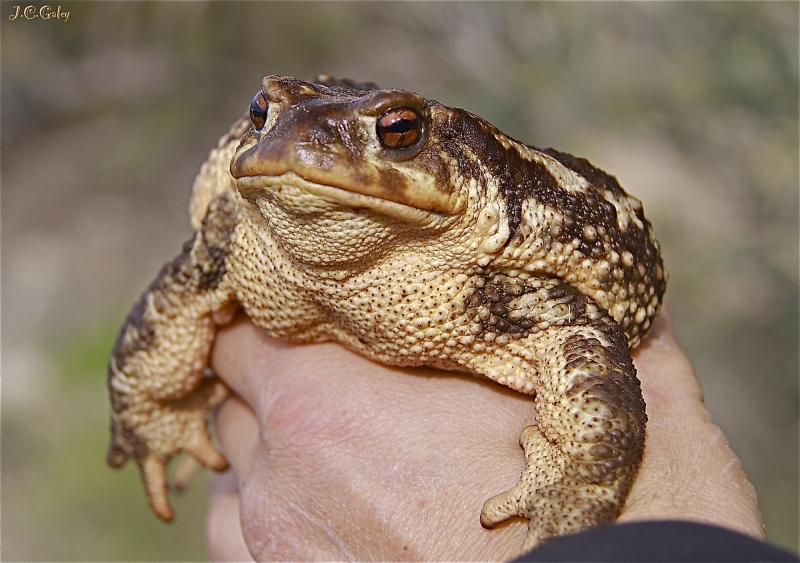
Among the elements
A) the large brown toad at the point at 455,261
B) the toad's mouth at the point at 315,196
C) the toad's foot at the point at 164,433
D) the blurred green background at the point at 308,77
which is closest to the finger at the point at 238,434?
the toad's foot at the point at 164,433

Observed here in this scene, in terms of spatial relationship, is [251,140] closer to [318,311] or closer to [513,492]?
[318,311]

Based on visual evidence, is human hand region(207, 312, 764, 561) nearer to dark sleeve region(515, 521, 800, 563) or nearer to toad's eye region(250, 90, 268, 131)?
dark sleeve region(515, 521, 800, 563)

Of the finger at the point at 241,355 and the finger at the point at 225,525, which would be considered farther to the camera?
the finger at the point at 225,525

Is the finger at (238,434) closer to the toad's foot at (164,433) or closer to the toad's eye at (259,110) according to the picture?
the toad's foot at (164,433)

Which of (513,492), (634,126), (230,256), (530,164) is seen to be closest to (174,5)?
(634,126)

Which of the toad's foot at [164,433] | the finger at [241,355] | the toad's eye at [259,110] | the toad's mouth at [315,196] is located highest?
the toad's eye at [259,110]

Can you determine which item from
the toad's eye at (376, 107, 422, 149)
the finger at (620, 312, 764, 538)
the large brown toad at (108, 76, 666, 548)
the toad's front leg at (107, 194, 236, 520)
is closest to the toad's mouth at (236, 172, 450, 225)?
the large brown toad at (108, 76, 666, 548)
